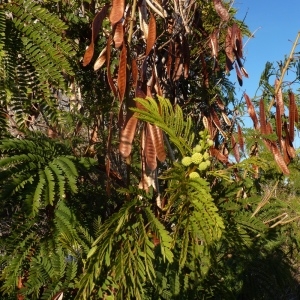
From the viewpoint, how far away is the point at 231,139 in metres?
2.33

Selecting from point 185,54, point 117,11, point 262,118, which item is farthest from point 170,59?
point 117,11

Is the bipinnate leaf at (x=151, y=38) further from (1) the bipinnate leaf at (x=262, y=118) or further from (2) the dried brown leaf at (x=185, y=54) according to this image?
(1) the bipinnate leaf at (x=262, y=118)

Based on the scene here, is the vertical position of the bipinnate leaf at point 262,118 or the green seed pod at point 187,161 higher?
the bipinnate leaf at point 262,118

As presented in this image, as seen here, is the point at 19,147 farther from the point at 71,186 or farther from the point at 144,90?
the point at 144,90

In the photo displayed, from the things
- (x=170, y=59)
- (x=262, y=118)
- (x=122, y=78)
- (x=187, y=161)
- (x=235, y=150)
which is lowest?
(x=187, y=161)

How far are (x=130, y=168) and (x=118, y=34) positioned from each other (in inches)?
20.8

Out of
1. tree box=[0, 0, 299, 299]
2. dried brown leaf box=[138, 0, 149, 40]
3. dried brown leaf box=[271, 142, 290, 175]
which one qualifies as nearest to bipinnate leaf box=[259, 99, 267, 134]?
tree box=[0, 0, 299, 299]

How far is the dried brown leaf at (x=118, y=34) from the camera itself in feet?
4.39

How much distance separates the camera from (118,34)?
1.34 metres

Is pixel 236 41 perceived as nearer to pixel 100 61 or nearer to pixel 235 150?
pixel 235 150

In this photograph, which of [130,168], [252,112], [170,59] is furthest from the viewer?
[252,112]

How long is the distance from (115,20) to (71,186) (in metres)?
0.54

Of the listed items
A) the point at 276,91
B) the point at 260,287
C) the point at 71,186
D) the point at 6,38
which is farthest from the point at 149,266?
the point at 276,91

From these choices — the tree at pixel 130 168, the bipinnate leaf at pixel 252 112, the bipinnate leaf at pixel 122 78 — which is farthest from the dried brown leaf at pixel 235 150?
the bipinnate leaf at pixel 122 78
